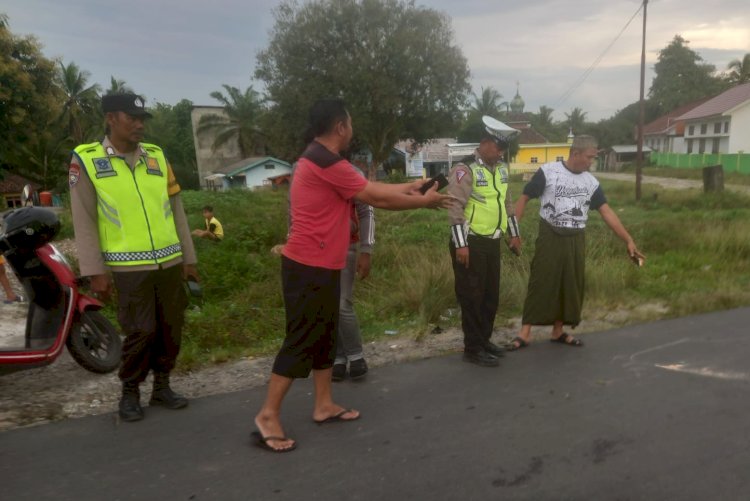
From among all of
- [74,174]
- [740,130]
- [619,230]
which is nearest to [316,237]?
[74,174]

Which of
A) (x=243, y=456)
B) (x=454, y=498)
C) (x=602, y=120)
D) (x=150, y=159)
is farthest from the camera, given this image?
(x=602, y=120)

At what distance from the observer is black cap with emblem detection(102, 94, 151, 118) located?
128 inches

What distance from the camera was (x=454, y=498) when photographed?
8.36 ft

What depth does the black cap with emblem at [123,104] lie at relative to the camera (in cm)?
325

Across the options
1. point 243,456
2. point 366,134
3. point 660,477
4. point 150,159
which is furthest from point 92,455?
point 366,134

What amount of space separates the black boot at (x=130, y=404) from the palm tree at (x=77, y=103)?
37959mm

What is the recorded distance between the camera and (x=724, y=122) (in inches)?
1778

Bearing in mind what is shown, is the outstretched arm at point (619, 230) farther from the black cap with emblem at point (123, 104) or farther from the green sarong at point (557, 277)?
the black cap with emblem at point (123, 104)

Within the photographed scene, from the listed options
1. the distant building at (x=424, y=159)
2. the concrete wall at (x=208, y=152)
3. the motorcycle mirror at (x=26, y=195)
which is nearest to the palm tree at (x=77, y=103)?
the concrete wall at (x=208, y=152)

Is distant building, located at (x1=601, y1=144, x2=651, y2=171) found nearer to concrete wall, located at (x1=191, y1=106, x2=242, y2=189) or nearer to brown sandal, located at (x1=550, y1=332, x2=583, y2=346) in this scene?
concrete wall, located at (x1=191, y1=106, x2=242, y2=189)

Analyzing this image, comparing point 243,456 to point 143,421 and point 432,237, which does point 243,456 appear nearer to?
point 143,421

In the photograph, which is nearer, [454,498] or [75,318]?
[454,498]

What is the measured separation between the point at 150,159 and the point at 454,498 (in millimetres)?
2484

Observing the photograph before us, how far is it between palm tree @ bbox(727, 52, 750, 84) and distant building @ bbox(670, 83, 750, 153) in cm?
1617
